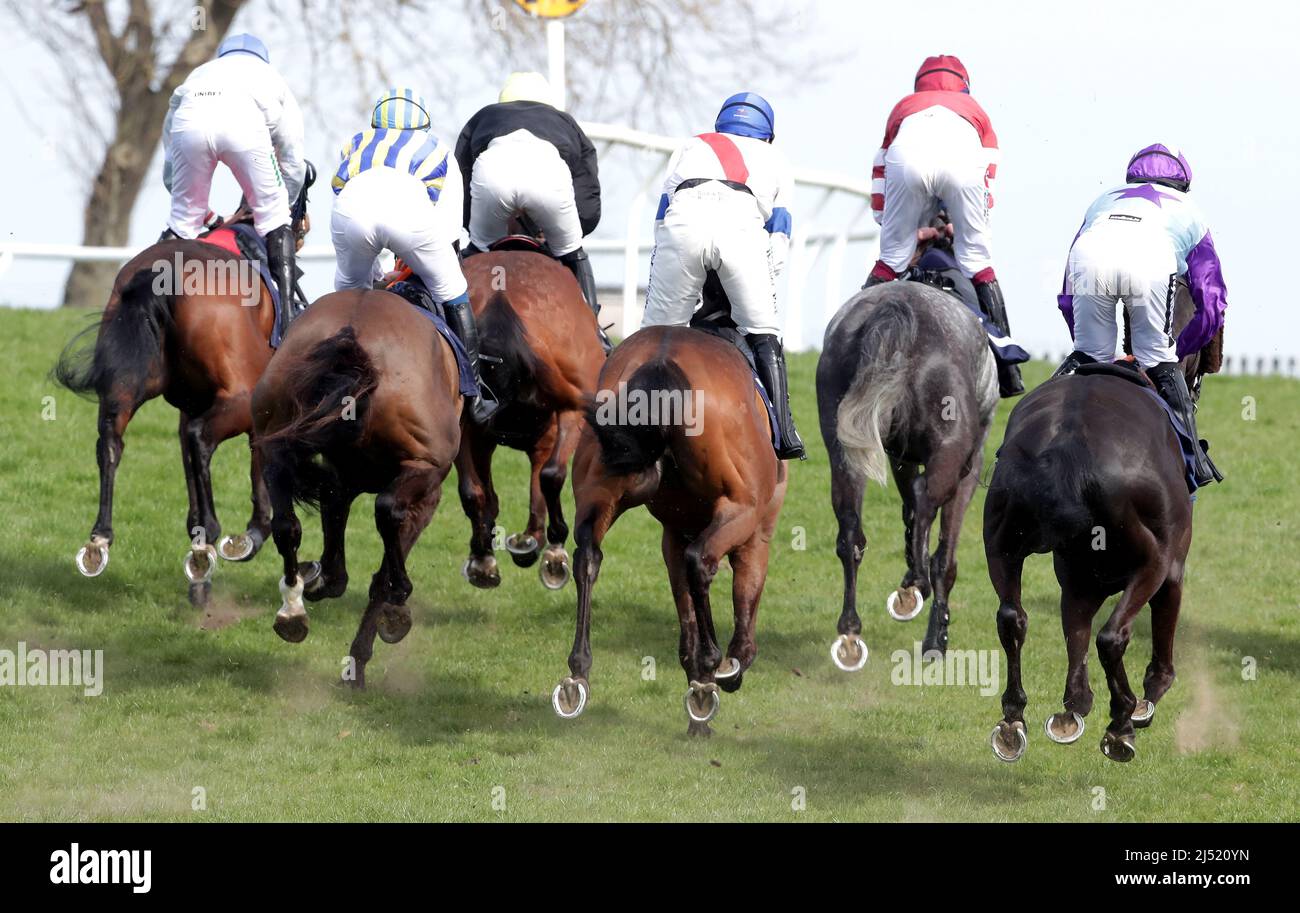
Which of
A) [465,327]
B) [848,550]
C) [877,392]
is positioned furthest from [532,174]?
[848,550]

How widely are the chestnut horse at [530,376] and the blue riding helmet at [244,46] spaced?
1.92 metres

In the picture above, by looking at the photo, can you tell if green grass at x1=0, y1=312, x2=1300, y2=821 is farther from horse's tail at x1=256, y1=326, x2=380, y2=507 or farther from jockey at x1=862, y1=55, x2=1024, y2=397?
jockey at x1=862, y1=55, x2=1024, y2=397

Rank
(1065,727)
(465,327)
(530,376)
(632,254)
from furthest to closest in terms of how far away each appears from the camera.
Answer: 1. (632,254)
2. (530,376)
3. (465,327)
4. (1065,727)

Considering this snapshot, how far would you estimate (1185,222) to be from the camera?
27.1 feet

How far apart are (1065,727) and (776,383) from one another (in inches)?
85.2

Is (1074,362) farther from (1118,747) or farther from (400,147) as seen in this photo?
(400,147)

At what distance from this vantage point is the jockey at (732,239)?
8.63 metres

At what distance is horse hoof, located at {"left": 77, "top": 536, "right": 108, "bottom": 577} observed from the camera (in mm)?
9805

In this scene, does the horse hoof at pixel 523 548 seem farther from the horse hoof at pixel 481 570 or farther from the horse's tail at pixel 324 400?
the horse's tail at pixel 324 400

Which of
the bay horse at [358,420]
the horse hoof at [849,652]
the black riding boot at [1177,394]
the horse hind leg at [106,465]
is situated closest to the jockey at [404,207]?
the bay horse at [358,420]

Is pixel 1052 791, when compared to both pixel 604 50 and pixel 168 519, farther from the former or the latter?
pixel 604 50

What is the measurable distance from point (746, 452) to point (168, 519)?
555 centimetres

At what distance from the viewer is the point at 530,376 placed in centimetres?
988

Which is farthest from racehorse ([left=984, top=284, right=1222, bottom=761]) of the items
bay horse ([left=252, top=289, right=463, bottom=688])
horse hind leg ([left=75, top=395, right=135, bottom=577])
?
horse hind leg ([left=75, top=395, right=135, bottom=577])
